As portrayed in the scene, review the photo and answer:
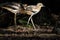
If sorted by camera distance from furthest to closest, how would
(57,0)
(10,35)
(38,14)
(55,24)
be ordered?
(57,0) < (38,14) < (55,24) < (10,35)

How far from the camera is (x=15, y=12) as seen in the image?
494 inches

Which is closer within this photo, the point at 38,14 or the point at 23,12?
the point at 23,12

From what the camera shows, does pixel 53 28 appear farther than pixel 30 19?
No

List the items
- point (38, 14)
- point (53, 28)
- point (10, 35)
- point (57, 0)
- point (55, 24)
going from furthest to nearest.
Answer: point (57, 0) → point (38, 14) → point (55, 24) → point (53, 28) → point (10, 35)

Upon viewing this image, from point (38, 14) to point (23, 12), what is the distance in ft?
4.29

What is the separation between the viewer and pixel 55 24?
41.7ft

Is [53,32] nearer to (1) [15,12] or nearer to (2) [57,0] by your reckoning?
(1) [15,12]

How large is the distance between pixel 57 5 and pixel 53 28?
121 inches

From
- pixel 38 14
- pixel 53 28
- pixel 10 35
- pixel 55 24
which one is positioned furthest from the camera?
pixel 38 14

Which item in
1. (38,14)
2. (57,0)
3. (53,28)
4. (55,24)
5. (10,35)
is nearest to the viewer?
(10,35)

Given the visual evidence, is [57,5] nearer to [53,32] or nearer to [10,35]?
[53,32]

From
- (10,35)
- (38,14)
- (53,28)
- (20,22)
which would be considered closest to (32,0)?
(38,14)

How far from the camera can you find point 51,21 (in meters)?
13.2

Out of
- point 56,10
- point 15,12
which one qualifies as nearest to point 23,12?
point 15,12
